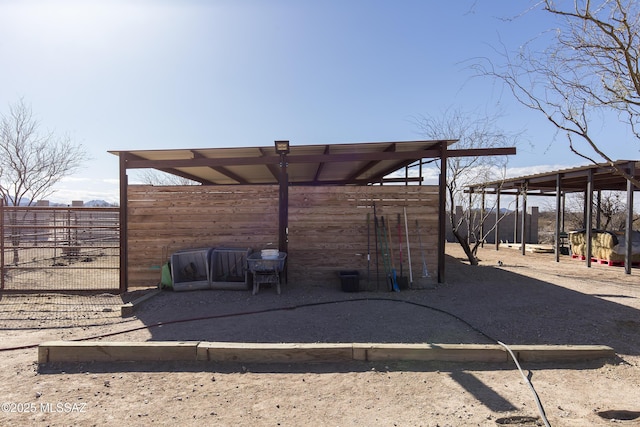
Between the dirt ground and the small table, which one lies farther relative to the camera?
the small table

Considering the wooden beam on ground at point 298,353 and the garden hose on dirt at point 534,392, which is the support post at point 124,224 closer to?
the wooden beam on ground at point 298,353

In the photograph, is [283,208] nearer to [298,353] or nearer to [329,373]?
[298,353]

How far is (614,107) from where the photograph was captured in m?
3.66

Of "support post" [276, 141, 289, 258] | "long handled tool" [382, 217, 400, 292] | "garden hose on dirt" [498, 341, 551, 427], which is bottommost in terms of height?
"garden hose on dirt" [498, 341, 551, 427]

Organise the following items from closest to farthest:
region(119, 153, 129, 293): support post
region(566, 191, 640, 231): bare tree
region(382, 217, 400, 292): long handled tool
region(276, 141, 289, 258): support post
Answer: region(382, 217, 400, 292): long handled tool
region(119, 153, 129, 293): support post
region(276, 141, 289, 258): support post
region(566, 191, 640, 231): bare tree

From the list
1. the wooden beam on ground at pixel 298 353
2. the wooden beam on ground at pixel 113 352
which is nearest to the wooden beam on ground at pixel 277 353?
the wooden beam on ground at pixel 298 353

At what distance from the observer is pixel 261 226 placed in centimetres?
799

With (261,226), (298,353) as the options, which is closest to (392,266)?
(261,226)

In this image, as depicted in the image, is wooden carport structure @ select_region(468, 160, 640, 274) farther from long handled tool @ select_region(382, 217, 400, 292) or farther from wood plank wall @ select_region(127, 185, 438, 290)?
wood plank wall @ select_region(127, 185, 438, 290)

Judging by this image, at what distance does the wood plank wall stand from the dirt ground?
1421mm

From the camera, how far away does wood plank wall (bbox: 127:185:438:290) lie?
796cm

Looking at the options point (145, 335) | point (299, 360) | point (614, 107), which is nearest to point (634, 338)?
point (614, 107)

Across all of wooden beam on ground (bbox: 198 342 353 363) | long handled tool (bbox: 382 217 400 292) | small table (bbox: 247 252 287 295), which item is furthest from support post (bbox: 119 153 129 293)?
long handled tool (bbox: 382 217 400 292)

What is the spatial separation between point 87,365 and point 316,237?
484cm
